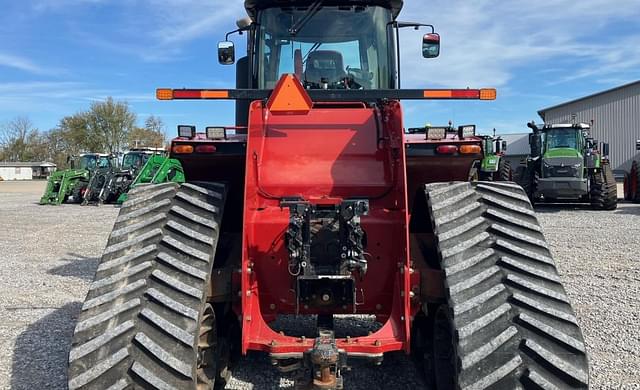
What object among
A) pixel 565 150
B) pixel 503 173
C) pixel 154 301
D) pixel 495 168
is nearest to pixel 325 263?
pixel 154 301

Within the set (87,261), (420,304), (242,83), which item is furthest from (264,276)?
(87,261)

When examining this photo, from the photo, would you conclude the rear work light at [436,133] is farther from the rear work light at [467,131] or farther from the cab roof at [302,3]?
the cab roof at [302,3]

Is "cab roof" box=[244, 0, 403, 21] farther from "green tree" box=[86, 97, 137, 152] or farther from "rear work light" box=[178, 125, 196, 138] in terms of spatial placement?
"green tree" box=[86, 97, 137, 152]

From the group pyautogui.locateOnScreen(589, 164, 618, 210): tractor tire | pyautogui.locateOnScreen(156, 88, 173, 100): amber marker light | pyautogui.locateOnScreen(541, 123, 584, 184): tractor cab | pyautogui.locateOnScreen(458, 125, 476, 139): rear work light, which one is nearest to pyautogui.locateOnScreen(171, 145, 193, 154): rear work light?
pyautogui.locateOnScreen(156, 88, 173, 100): amber marker light

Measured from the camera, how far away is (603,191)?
18.5 meters

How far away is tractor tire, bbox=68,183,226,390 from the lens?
2.94 m

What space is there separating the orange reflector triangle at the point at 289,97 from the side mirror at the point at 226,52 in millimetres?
2477

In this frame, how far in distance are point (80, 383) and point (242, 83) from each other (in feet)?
13.5

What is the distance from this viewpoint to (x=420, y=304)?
360cm

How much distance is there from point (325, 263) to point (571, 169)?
55.1ft

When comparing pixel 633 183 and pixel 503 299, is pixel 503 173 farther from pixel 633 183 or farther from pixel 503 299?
pixel 503 299

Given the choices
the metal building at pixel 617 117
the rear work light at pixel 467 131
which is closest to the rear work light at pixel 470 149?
the rear work light at pixel 467 131

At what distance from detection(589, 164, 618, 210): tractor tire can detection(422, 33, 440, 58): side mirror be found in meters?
14.8

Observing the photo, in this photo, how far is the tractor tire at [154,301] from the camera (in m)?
2.94
